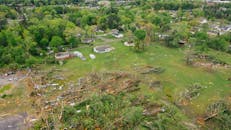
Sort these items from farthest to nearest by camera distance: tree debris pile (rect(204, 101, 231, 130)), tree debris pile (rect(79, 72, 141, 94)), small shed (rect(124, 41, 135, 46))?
small shed (rect(124, 41, 135, 46))
tree debris pile (rect(79, 72, 141, 94))
tree debris pile (rect(204, 101, 231, 130))

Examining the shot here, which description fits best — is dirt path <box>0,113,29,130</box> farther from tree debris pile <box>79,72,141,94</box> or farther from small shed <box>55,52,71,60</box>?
small shed <box>55,52,71,60</box>

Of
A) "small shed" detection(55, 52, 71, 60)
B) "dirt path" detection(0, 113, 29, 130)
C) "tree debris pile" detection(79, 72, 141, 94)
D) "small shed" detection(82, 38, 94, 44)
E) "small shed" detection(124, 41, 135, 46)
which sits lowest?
"dirt path" detection(0, 113, 29, 130)

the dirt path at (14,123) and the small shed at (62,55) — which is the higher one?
the small shed at (62,55)

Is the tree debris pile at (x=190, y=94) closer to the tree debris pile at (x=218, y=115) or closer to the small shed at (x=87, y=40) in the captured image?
the tree debris pile at (x=218, y=115)

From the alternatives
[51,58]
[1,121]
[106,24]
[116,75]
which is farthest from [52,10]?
[1,121]

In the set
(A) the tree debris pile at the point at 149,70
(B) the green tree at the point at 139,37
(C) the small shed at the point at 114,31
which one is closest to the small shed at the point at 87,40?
(C) the small shed at the point at 114,31

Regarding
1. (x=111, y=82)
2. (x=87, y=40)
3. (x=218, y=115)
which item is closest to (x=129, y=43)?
(x=87, y=40)

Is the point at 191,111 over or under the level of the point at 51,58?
under

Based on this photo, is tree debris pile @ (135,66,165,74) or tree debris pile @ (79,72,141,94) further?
tree debris pile @ (135,66,165,74)

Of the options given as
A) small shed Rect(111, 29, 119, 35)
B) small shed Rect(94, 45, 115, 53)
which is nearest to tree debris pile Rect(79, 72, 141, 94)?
small shed Rect(94, 45, 115, 53)

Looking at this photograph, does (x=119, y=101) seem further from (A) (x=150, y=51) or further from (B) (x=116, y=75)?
(A) (x=150, y=51)

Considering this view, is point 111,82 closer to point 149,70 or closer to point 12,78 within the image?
point 149,70
